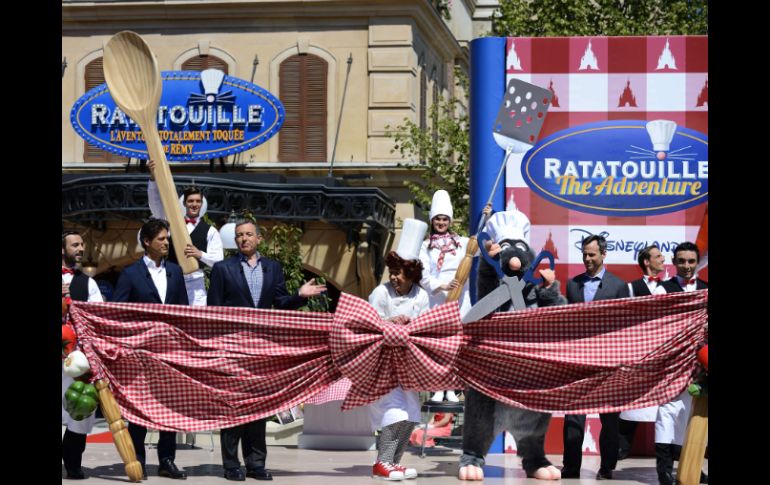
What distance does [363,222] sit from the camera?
27312 millimetres

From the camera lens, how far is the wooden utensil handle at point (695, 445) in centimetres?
865

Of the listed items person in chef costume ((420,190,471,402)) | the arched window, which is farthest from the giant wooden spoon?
the arched window

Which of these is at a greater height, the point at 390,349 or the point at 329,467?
the point at 390,349

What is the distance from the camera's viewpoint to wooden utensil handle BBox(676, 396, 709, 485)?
340 inches

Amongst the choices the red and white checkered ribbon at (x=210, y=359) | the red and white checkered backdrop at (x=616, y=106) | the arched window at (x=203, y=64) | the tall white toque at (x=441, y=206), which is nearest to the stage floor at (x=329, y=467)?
the red and white checkered ribbon at (x=210, y=359)

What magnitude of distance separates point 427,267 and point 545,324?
9.31 ft

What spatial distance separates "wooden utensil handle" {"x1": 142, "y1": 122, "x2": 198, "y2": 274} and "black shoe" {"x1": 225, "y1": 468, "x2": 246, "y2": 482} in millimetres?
2459

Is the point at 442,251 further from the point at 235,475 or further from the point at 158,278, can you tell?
the point at 235,475

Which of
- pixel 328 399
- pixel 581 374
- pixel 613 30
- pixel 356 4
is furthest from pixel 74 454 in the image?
pixel 356 4

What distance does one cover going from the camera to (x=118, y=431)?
923 cm

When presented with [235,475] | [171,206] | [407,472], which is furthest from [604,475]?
[171,206]

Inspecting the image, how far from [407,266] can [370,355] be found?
77 centimetres

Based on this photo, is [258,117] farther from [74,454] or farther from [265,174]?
[74,454]

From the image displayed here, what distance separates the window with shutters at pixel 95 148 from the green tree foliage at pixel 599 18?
8681 millimetres
